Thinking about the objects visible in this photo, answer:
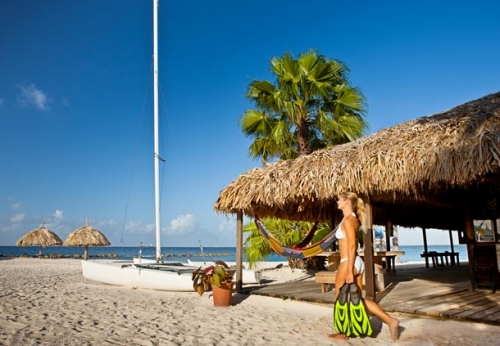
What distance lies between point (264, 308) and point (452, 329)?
2412 millimetres

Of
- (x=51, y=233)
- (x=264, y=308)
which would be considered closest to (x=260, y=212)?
(x=264, y=308)

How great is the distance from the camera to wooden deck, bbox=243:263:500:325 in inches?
168

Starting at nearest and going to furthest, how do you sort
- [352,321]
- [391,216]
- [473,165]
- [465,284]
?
[352,321], [473,165], [465,284], [391,216]

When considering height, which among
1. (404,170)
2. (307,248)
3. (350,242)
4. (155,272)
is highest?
(404,170)

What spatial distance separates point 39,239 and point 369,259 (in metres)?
26.2

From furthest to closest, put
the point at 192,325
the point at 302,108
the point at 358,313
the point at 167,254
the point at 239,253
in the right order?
1. the point at 167,254
2. the point at 302,108
3. the point at 239,253
4. the point at 192,325
5. the point at 358,313

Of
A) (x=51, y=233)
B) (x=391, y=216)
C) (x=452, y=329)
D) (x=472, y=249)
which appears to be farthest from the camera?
(x=51, y=233)

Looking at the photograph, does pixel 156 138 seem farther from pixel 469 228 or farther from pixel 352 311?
pixel 352 311

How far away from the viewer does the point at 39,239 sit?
1015 inches

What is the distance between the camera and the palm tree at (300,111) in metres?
9.43

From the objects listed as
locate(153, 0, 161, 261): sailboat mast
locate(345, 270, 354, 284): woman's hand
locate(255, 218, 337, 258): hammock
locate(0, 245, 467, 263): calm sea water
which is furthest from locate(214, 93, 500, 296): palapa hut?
locate(0, 245, 467, 263): calm sea water

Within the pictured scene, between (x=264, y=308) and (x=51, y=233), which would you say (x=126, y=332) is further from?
(x=51, y=233)

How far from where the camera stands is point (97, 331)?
4.02 meters

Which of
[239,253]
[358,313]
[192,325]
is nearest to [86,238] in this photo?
[239,253]
